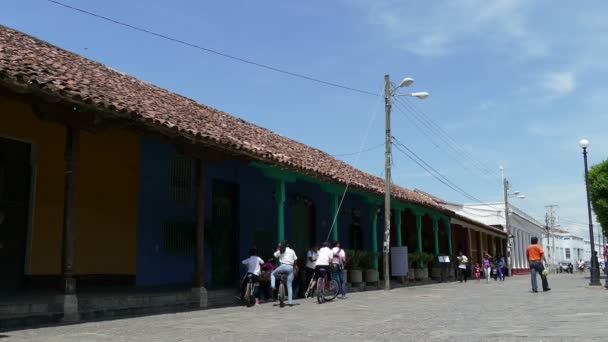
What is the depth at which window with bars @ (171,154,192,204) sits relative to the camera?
15484 mm

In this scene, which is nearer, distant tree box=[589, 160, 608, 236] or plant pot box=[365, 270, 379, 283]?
plant pot box=[365, 270, 379, 283]

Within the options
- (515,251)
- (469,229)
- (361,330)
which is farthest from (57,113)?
(515,251)

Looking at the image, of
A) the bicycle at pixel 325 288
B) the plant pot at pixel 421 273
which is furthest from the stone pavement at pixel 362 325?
the plant pot at pixel 421 273

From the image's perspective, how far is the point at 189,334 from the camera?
826 cm

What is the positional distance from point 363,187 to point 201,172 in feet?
26.6

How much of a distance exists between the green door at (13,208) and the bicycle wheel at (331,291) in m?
6.86

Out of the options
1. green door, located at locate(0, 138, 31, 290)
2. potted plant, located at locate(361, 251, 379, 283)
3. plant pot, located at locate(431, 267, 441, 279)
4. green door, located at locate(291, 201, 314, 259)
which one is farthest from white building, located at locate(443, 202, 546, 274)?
green door, located at locate(0, 138, 31, 290)

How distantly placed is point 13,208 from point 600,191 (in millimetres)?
27160

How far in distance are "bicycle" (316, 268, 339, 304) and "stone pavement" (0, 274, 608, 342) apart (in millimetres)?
1414

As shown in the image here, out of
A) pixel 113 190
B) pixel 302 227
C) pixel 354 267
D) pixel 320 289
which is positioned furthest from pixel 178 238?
pixel 354 267

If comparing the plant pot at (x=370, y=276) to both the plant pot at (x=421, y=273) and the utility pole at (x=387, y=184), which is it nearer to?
the utility pole at (x=387, y=184)

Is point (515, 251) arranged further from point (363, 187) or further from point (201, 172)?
point (201, 172)

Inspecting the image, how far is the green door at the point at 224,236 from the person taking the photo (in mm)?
16375

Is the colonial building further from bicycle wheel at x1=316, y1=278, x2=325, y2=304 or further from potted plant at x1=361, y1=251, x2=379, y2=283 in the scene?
potted plant at x1=361, y1=251, x2=379, y2=283
